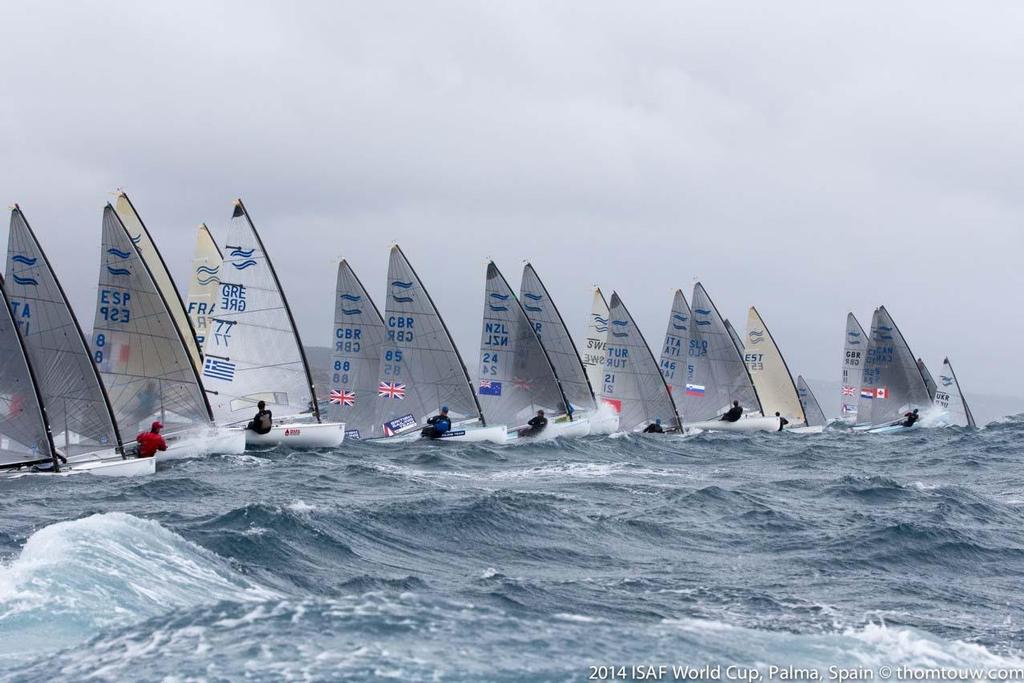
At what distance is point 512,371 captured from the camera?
45.5 metres

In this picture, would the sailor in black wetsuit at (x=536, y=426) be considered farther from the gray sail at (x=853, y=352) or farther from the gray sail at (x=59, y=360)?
the gray sail at (x=853, y=352)

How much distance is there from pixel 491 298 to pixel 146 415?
55.3ft

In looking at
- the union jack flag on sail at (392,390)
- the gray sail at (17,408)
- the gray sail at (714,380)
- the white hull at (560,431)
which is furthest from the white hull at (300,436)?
the gray sail at (714,380)

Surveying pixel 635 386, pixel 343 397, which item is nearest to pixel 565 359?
pixel 635 386

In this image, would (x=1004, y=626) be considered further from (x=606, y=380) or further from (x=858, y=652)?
(x=606, y=380)

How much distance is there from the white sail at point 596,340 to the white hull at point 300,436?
22.0 meters

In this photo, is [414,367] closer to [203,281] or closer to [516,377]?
[516,377]

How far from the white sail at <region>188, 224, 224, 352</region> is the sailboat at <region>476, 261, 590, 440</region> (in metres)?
10.1

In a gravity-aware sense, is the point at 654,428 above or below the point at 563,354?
below

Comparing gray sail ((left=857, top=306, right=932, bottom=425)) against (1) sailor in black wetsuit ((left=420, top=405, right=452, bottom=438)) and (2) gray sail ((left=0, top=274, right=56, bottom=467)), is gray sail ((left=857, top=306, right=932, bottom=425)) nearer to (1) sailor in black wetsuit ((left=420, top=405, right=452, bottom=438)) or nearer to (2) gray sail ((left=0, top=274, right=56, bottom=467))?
(1) sailor in black wetsuit ((left=420, top=405, right=452, bottom=438))

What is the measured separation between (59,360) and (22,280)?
2.35 metres

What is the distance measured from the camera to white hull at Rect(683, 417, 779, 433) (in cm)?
5694

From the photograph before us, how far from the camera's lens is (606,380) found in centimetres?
5278

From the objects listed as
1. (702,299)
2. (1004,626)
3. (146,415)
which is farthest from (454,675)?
(702,299)
